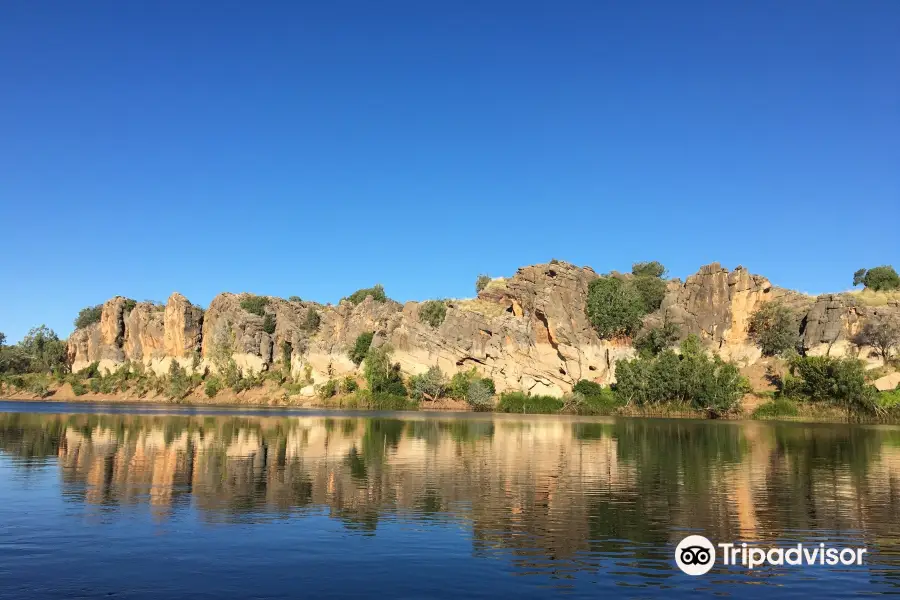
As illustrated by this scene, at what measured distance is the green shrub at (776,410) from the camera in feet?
256

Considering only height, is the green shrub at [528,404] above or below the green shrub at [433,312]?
below

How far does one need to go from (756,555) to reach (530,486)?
979 cm

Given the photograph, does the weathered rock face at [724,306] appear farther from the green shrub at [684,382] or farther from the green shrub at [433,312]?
the green shrub at [433,312]

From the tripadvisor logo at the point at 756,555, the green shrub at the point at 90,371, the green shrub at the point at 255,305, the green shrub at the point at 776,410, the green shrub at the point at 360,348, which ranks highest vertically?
the green shrub at the point at 255,305

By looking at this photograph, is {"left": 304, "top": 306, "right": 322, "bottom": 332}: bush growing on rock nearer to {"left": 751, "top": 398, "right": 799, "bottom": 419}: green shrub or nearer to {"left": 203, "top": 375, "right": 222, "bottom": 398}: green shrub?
{"left": 203, "top": 375, "right": 222, "bottom": 398}: green shrub

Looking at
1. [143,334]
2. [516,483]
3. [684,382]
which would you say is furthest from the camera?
[143,334]

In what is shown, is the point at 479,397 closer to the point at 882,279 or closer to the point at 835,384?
the point at 835,384

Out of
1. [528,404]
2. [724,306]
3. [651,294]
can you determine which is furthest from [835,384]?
[651,294]

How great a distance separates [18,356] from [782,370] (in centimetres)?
15622

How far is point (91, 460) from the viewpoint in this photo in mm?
30109

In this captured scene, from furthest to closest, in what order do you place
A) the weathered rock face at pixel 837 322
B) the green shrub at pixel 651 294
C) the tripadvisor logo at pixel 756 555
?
the green shrub at pixel 651 294 < the weathered rock face at pixel 837 322 < the tripadvisor logo at pixel 756 555

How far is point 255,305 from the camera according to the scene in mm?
154750

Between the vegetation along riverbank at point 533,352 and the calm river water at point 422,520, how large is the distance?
163 ft

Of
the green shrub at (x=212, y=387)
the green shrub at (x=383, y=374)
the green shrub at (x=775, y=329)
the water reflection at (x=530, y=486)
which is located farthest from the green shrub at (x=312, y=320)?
the water reflection at (x=530, y=486)
